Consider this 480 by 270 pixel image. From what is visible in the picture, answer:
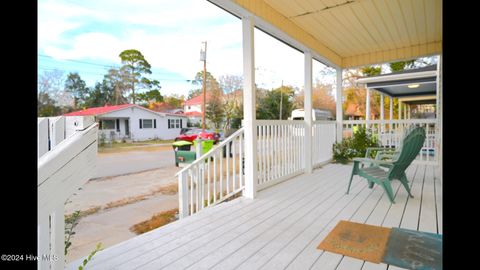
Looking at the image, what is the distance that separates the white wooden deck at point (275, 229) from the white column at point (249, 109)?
259mm

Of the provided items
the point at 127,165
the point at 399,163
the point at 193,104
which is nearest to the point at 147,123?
the point at 193,104

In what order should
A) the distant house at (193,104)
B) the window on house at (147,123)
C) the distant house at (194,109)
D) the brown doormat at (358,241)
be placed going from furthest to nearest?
the distant house at (193,104)
the distant house at (194,109)
the window on house at (147,123)
the brown doormat at (358,241)

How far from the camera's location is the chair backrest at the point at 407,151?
331cm

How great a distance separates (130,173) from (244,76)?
18.2 feet

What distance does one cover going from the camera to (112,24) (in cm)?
1492

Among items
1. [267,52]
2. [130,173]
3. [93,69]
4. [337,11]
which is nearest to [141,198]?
[130,173]

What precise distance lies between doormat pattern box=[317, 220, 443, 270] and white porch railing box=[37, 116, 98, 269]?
1.74 metres

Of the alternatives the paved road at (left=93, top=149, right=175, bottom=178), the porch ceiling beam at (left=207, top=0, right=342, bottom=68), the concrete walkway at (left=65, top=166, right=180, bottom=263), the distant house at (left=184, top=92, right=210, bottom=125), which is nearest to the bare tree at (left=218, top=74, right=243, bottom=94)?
the distant house at (left=184, top=92, right=210, bottom=125)

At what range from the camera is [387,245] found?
7.13 feet

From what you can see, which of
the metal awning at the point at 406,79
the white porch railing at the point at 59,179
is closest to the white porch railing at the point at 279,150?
the white porch railing at the point at 59,179

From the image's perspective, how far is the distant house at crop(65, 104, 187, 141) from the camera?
492 inches

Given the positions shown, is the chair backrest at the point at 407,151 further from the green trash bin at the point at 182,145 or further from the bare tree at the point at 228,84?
the bare tree at the point at 228,84

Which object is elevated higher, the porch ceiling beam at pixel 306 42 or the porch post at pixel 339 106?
the porch ceiling beam at pixel 306 42
